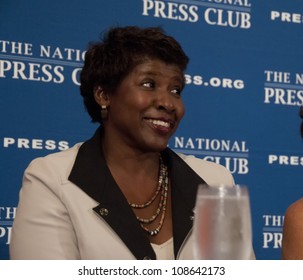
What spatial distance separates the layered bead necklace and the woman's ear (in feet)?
0.78

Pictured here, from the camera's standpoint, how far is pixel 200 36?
2.52m

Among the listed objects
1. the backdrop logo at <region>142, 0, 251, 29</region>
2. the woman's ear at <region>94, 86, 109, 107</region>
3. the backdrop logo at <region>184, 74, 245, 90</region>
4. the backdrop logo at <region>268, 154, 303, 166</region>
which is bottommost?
the backdrop logo at <region>268, 154, 303, 166</region>

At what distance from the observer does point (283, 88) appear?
261 cm

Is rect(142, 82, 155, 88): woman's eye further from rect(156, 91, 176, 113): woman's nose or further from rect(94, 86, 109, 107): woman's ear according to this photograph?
rect(94, 86, 109, 107): woman's ear

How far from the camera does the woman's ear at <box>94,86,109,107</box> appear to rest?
178 centimetres

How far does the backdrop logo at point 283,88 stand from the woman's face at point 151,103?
959 millimetres

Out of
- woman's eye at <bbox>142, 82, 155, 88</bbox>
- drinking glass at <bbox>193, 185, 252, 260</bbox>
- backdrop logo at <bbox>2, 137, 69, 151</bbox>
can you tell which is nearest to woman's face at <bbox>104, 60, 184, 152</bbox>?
woman's eye at <bbox>142, 82, 155, 88</bbox>

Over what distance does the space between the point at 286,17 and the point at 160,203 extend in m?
1.33

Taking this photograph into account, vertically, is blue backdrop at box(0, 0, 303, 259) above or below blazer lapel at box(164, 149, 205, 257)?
above

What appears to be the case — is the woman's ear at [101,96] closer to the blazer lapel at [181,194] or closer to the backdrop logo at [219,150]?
the blazer lapel at [181,194]

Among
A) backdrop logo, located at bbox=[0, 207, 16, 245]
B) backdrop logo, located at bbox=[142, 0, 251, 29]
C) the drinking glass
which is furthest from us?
backdrop logo, located at bbox=[142, 0, 251, 29]

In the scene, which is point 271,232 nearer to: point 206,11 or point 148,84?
point 206,11

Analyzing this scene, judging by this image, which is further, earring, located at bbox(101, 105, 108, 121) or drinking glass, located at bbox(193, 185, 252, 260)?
earring, located at bbox(101, 105, 108, 121)
